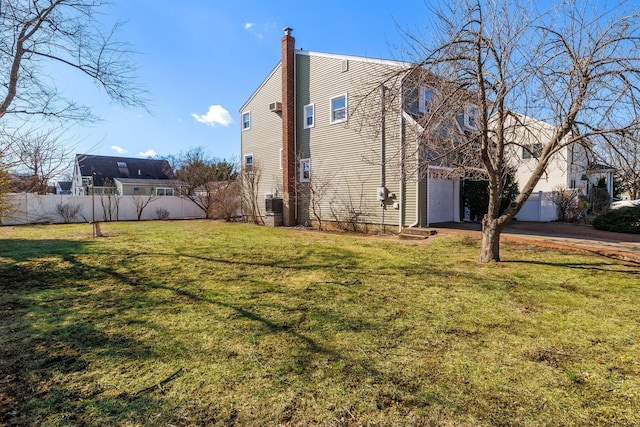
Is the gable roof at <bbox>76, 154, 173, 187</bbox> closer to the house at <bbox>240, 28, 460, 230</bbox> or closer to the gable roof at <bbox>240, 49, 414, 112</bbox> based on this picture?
the gable roof at <bbox>240, 49, 414, 112</bbox>

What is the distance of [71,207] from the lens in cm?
1950

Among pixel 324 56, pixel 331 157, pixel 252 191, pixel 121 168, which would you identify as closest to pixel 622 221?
pixel 331 157

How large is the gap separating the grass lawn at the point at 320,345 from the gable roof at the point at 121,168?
31.6 metres

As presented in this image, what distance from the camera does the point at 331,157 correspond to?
1446 cm

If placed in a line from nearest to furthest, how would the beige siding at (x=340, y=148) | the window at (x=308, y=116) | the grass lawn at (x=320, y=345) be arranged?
the grass lawn at (x=320, y=345), the beige siding at (x=340, y=148), the window at (x=308, y=116)

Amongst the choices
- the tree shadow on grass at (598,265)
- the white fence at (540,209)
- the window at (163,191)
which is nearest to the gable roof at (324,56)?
the tree shadow on grass at (598,265)

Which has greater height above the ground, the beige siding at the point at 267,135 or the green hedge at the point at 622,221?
the beige siding at the point at 267,135

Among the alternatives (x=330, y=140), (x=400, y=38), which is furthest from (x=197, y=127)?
(x=400, y=38)

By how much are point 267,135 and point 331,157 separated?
4.76m

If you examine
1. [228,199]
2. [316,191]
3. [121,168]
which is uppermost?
[121,168]

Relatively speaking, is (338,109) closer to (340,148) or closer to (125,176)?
(340,148)

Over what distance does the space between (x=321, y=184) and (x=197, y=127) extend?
12.1 metres

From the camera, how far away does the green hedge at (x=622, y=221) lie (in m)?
11.6

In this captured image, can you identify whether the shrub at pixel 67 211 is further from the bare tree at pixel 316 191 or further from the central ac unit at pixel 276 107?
the bare tree at pixel 316 191
